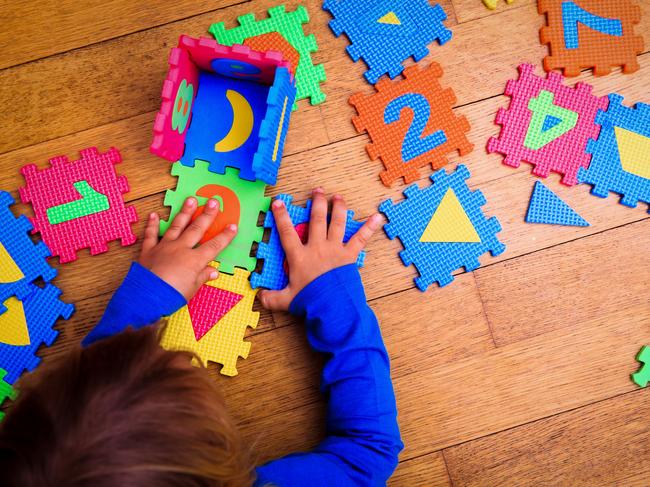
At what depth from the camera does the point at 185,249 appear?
0.89m

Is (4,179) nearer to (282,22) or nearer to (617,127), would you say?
(282,22)

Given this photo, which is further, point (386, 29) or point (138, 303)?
point (386, 29)

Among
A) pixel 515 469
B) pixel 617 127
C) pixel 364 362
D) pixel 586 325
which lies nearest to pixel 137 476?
pixel 364 362

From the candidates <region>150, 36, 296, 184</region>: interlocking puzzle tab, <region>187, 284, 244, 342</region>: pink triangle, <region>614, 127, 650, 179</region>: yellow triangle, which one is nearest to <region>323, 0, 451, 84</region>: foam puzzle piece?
<region>150, 36, 296, 184</region>: interlocking puzzle tab

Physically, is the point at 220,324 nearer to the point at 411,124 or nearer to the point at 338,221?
the point at 338,221

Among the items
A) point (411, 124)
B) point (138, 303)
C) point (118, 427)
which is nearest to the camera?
point (118, 427)

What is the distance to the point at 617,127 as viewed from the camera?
950mm

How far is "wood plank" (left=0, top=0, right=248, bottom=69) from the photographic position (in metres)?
0.97

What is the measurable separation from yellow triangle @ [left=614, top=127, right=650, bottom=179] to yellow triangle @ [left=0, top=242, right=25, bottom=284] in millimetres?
1129

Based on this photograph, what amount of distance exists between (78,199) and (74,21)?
35 cm

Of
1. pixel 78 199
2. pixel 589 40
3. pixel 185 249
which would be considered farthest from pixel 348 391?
pixel 589 40

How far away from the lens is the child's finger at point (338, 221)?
904mm

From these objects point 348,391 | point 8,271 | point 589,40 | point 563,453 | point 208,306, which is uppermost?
point 589,40

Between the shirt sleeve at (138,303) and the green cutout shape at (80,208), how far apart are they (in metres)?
0.15
